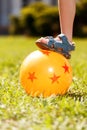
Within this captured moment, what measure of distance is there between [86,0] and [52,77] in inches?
695

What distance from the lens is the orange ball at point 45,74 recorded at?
16.1 feet

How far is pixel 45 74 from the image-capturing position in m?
4.90

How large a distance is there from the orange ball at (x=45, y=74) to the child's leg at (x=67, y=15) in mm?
469

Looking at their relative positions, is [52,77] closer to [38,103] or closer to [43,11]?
[38,103]

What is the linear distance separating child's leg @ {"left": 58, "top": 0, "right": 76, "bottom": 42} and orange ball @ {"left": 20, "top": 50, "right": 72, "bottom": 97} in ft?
1.54

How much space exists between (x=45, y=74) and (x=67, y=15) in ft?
2.81

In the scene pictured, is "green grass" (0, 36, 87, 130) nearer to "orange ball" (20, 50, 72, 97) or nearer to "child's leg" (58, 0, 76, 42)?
"orange ball" (20, 50, 72, 97)

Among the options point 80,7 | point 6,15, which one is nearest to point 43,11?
point 80,7

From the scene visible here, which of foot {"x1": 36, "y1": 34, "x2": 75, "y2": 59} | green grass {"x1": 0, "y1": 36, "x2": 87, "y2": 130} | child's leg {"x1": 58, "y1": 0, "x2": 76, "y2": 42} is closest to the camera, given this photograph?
green grass {"x1": 0, "y1": 36, "x2": 87, "y2": 130}

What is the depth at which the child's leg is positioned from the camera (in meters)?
5.34

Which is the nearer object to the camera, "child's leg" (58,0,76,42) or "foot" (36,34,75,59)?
"foot" (36,34,75,59)

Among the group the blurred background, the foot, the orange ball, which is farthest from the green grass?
the blurred background

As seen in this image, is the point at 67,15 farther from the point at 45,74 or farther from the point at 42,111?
the point at 42,111

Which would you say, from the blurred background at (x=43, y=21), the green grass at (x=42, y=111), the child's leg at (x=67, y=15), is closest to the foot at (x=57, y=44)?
the child's leg at (x=67, y=15)
